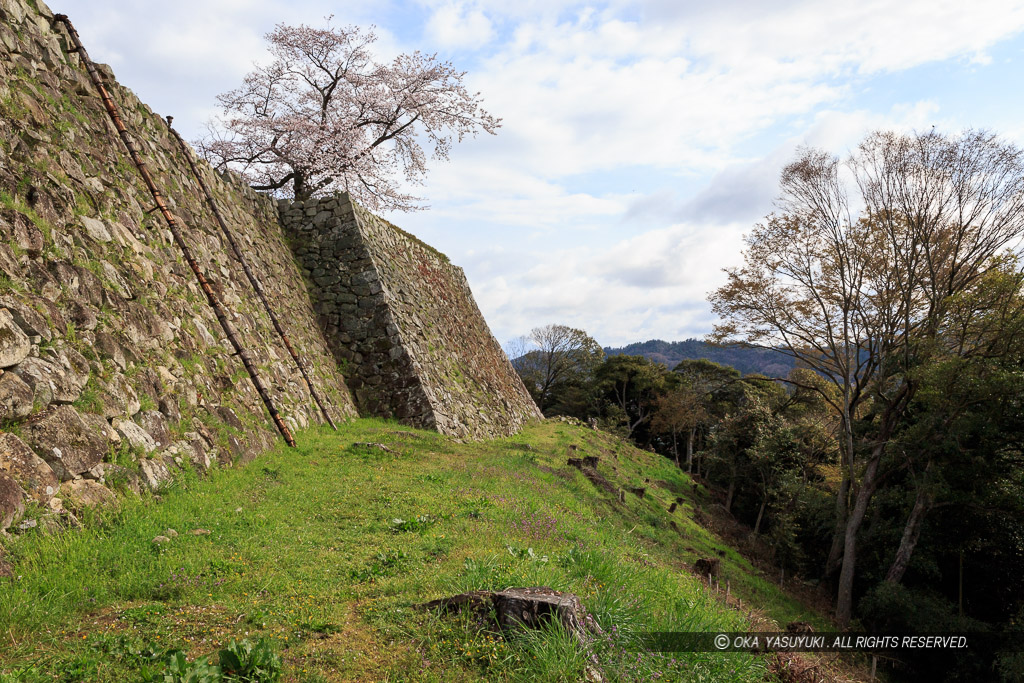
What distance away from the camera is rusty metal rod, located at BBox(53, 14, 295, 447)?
1148 centimetres

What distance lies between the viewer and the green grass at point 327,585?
4195 millimetres

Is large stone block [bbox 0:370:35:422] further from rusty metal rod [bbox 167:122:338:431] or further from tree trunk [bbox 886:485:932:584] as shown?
tree trunk [bbox 886:485:932:584]

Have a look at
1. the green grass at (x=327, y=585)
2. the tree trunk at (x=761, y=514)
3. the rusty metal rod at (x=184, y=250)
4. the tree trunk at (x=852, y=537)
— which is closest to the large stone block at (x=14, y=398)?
the green grass at (x=327, y=585)

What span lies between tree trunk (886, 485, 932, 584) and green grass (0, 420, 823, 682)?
11.0 m

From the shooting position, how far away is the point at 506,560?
630cm

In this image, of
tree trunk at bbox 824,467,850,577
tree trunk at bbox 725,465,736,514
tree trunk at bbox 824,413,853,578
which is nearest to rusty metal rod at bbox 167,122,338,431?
tree trunk at bbox 824,413,853,578

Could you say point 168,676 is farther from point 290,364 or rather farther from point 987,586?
point 987,586

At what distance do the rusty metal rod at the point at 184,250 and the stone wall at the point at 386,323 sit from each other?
5.69m

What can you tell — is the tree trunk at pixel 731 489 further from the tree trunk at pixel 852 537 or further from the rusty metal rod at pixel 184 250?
the rusty metal rod at pixel 184 250

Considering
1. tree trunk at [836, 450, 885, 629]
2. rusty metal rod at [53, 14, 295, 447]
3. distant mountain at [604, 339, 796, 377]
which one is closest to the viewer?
rusty metal rod at [53, 14, 295, 447]

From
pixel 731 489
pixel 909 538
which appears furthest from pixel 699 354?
pixel 909 538

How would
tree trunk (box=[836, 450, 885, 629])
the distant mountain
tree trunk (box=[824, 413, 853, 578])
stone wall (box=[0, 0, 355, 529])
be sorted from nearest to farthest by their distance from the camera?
stone wall (box=[0, 0, 355, 529]) < tree trunk (box=[836, 450, 885, 629]) < tree trunk (box=[824, 413, 853, 578]) < the distant mountain

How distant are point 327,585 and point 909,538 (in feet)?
58.4

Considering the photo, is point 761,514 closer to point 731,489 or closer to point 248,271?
point 731,489
